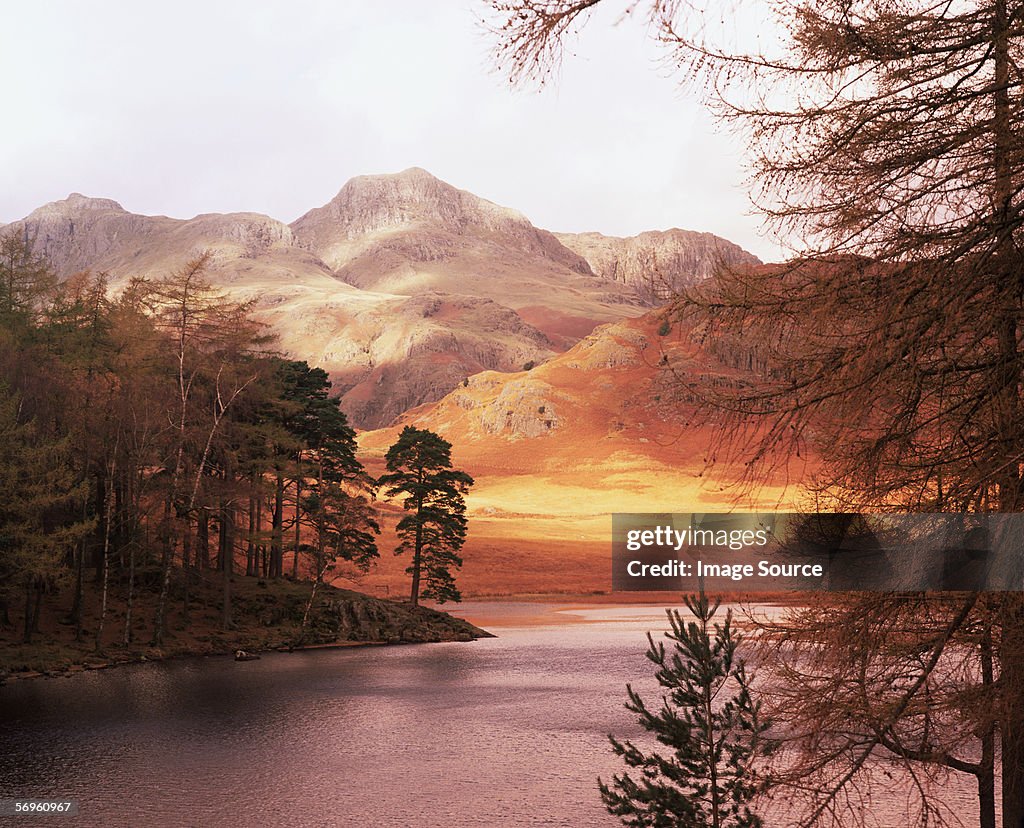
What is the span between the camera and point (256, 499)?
36.9 m

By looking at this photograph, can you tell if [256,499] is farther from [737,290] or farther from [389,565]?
[737,290]

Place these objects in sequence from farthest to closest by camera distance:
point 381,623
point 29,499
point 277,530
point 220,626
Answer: point 381,623 → point 277,530 → point 220,626 → point 29,499

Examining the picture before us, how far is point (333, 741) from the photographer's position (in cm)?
2028

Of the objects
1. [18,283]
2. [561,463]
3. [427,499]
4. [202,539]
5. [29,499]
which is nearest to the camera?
[29,499]

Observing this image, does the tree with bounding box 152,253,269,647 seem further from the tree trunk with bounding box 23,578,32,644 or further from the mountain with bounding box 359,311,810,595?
the mountain with bounding box 359,311,810,595

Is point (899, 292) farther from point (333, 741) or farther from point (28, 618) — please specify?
point (28, 618)

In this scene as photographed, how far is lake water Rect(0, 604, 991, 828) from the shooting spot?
14766 mm

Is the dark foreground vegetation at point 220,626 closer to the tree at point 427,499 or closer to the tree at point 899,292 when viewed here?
the tree at point 427,499

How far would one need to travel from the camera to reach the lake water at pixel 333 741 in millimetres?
14766

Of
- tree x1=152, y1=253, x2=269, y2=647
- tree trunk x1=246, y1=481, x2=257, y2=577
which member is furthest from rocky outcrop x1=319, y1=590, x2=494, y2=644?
tree trunk x1=246, y1=481, x2=257, y2=577

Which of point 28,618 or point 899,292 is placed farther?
point 28,618

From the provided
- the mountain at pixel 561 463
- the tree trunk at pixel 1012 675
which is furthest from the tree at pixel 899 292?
the mountain at pixel 561 463

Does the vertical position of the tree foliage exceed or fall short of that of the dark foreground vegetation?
it exceeds it

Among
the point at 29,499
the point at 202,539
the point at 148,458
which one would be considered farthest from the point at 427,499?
the point at 29,499
